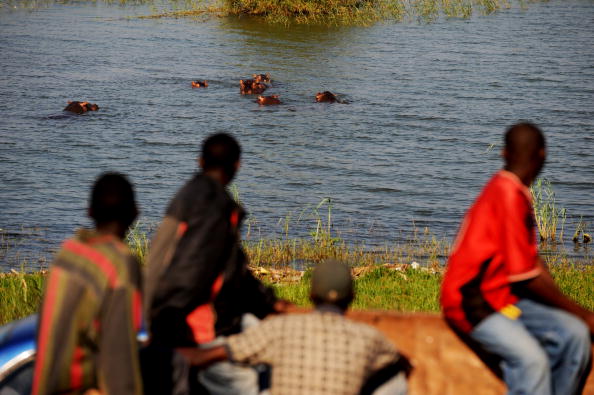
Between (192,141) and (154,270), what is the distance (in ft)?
53.2

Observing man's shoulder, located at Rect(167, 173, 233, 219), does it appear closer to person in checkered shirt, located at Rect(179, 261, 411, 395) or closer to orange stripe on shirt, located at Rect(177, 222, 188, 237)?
orange stripe on shirt, located at Rect(177, 222, 188, 237)

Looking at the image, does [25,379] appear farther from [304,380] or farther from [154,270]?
[304,380]

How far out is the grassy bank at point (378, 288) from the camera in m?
8.84

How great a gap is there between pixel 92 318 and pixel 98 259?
27cm

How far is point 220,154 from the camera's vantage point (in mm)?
4984

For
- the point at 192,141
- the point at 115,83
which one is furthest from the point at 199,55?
the point at 192,141

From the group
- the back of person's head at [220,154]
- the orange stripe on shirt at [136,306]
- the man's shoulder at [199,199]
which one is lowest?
the orange stripe on shirt at [136,306]

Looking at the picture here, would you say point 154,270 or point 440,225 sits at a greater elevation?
point 154,270

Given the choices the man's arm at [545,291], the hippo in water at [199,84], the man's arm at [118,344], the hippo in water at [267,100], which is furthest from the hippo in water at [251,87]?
the man's arm at [118,344]

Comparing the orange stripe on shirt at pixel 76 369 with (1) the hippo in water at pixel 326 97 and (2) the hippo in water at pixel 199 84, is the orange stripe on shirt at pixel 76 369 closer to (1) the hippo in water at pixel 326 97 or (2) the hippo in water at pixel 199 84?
(1) the hippo in water at pixel 326 97

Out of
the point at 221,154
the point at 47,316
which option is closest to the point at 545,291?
the point at 221,154

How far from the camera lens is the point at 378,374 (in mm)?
4988

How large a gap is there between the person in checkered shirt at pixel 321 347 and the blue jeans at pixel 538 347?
72 cm

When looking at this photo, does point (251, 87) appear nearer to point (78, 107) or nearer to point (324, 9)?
point (78, 107)
